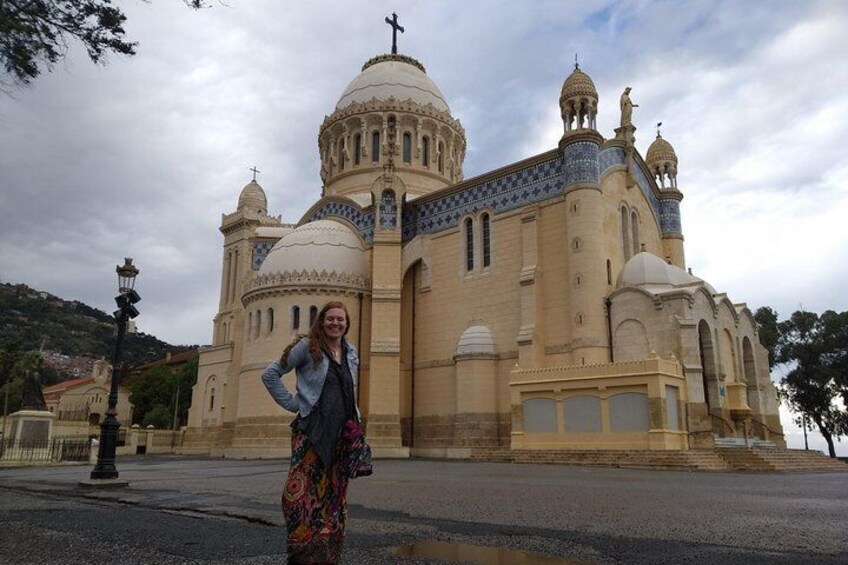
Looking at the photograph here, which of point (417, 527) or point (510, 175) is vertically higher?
point (510, 175)

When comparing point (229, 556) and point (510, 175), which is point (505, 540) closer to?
point (229, 556)

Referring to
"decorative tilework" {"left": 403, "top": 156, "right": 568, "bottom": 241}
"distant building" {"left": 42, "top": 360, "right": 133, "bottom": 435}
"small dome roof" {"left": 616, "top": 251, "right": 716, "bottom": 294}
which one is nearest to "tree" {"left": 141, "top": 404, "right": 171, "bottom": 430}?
"distant building" {"left": 42, "top": 360, "right": 133, "bottom": 435}

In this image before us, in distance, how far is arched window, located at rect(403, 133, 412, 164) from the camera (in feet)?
115

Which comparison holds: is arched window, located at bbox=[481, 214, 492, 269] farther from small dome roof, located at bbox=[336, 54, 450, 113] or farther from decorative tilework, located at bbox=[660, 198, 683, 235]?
small dome roof, located at bbox=[336, 54, 450, 113]

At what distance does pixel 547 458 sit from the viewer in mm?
20344

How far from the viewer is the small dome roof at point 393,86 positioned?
36.2 metres

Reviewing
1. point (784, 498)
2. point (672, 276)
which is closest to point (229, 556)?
point (784, 498)

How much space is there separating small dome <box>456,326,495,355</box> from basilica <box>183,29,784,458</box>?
0.06 metres

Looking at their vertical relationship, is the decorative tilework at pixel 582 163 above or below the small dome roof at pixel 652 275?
above

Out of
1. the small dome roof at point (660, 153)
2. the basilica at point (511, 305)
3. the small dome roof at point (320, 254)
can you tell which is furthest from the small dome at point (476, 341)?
the small dome roof at point (660, 153)

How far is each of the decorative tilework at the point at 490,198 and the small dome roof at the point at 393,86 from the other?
8268 millimetres

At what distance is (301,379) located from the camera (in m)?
4.09

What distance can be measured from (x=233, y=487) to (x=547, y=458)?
463 inches

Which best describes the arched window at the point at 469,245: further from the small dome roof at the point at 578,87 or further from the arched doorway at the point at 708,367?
the arched doorway at the point at 708,367
